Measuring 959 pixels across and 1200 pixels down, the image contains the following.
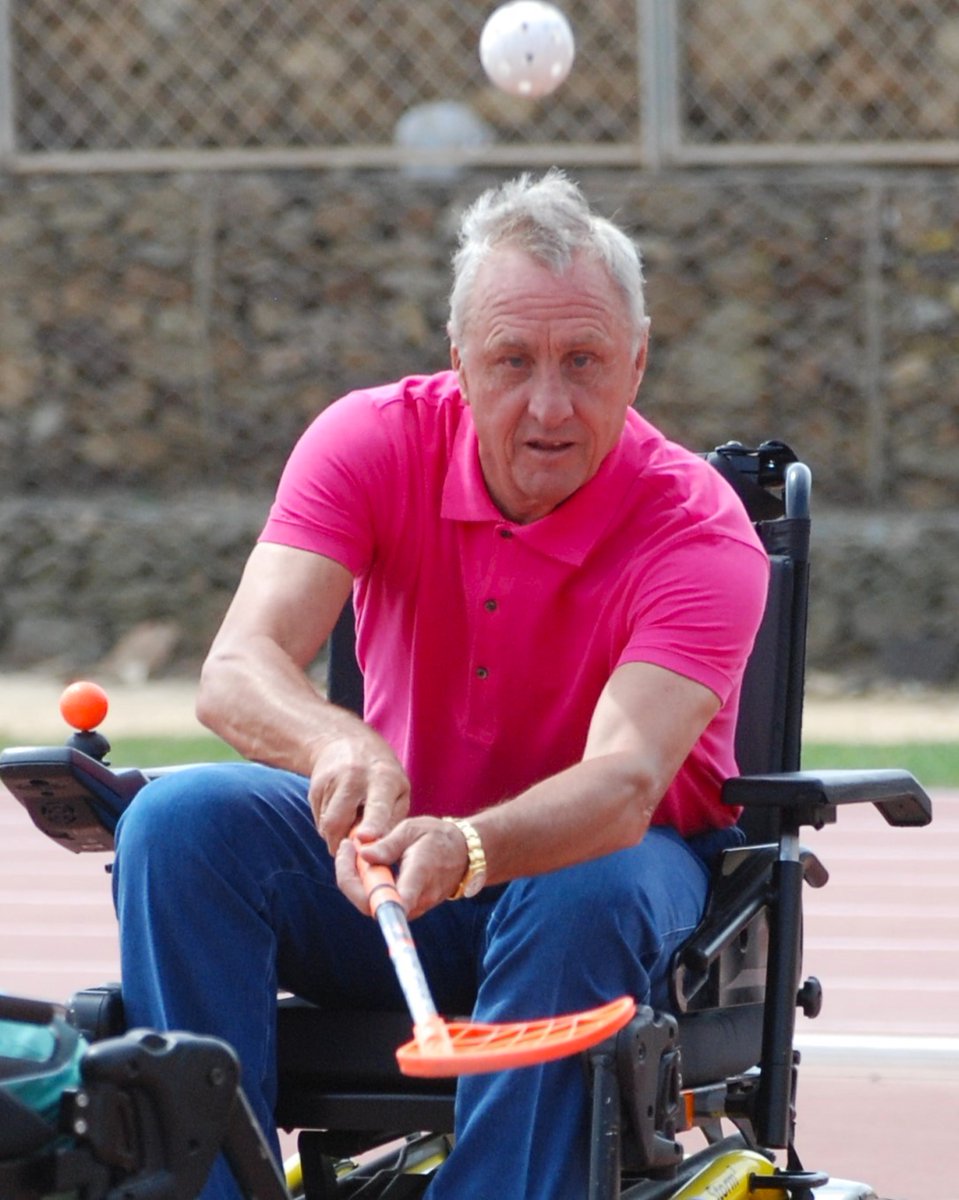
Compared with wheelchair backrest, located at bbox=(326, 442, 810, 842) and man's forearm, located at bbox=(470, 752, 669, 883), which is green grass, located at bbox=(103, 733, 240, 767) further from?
man's forearm, located at bbox=(470, 752, 669, 883)

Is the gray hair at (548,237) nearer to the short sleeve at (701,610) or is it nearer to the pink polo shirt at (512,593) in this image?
the pink polo shirt at (512,593)

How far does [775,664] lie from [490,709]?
0.46 meters

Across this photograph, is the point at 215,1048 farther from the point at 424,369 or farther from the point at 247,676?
the point at 424,369

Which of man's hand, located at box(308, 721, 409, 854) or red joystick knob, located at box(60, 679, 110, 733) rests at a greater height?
red joystick knob, located at box(60, 679, 110, 733)

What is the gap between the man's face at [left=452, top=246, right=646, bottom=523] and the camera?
9.06 ft

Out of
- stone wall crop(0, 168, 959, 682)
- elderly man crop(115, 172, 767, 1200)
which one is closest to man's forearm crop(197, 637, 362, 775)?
elderly man crop(115, 172, 767, 1200)

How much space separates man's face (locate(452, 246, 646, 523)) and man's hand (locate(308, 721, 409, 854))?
47 cm

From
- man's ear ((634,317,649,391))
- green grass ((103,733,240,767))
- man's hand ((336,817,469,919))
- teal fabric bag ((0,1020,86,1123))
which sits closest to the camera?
teal fabric bag ((0,1020,86,1123))

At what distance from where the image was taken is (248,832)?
8.59 ft

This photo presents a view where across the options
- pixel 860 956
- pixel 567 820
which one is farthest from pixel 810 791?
pixel 860 956

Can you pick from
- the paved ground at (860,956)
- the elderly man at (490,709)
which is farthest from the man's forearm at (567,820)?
the paved ground at (860,956)

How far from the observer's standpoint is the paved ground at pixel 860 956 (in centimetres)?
398

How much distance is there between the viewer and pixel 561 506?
2.85m

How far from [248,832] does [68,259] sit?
899cm
